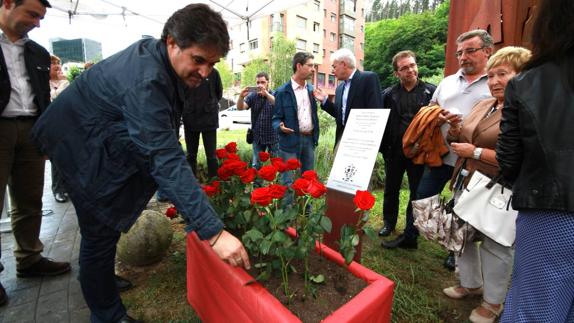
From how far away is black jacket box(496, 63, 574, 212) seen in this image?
1.14 metres

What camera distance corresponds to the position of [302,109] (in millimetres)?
4109

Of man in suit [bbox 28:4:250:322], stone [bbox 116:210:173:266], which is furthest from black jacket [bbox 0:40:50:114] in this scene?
stone [bbox 116:210:173:266]

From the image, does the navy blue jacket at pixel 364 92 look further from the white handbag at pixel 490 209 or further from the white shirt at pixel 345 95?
the white handbag at pixel 490 209

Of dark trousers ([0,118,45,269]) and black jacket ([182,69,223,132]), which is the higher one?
black jacket ([182,69,223,132])

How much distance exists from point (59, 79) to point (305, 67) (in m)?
3.80

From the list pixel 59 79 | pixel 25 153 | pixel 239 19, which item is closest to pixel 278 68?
pixel 239 19

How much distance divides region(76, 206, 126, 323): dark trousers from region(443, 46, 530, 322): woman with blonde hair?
2.30 meters

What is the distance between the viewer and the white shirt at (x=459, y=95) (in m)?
2.48

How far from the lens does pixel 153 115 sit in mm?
1320

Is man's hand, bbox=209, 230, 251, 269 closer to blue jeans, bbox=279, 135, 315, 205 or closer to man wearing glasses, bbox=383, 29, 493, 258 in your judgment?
man wearing glasses, bbox=383, 29, 493, 258

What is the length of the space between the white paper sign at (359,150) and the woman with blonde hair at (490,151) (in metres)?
0.54

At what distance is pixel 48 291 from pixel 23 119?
53.4 inches

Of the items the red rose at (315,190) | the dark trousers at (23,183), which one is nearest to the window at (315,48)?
the dark trousers at (23,183)

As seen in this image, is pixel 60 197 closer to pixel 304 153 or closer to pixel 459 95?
pixel 304 153
